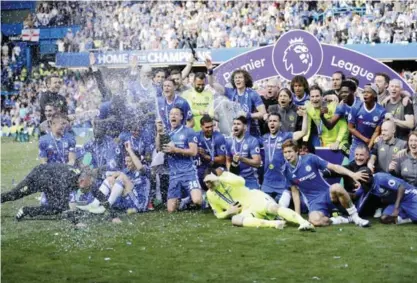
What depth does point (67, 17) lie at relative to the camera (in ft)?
94.5

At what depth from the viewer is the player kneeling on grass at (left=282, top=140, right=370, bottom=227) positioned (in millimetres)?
8781

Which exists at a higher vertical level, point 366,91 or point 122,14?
point 122,14

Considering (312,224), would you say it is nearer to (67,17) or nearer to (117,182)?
(117,182)

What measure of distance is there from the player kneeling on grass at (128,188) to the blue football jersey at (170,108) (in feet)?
2.17

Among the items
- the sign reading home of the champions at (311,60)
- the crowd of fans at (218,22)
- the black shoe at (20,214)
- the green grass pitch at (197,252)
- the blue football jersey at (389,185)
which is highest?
the crowd of fans at (218,22)

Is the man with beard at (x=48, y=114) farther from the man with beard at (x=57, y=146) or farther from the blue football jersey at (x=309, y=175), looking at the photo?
the blue football jersey at (x=309, y=175)

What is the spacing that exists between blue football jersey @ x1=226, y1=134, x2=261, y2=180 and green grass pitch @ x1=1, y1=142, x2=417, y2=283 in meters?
0.73

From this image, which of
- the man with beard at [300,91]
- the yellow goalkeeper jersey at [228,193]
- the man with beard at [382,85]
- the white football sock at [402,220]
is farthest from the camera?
the man with beard at [382,85]

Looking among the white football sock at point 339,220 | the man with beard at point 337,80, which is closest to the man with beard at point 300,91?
the man with beard at point 337,80

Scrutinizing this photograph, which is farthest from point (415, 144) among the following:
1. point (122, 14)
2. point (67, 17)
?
point (67, 17)

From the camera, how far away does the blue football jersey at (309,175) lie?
8.93 m

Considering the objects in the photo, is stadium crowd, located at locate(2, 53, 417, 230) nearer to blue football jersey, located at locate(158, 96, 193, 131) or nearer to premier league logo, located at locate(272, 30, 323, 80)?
blue football jersey, located at locate(158, 96, 193, 131)

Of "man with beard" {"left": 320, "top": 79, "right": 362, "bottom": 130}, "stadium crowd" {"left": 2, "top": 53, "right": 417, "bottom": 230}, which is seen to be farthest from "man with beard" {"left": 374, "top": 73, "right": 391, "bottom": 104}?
"man with beard" {"left": 320, "top": 79, "right": 362, "bottom": 130}

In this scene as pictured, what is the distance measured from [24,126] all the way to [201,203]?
18.5 meters
